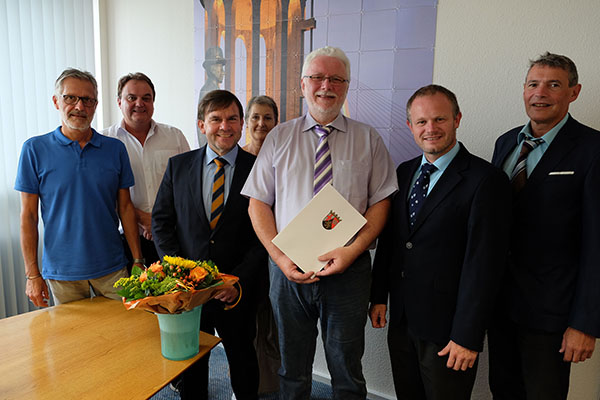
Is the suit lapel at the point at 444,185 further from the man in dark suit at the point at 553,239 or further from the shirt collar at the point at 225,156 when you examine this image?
the shirt collar at the point at 225,156

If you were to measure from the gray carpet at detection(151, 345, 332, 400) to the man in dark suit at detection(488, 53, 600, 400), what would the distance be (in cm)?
141

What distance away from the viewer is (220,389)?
2.68 m

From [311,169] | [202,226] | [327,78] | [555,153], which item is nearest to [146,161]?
[202,226]

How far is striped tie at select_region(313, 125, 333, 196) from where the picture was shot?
1795 mm

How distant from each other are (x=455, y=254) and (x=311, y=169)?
73 cm

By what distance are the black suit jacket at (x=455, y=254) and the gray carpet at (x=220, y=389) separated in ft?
4.31

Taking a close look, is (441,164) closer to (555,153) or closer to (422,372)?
(555,153)

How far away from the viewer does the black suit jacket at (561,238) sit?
146 cm

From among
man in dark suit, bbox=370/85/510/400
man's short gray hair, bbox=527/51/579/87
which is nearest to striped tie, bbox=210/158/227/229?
man in dark suit, bbox=370/85/510/400

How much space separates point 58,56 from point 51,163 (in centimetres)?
175

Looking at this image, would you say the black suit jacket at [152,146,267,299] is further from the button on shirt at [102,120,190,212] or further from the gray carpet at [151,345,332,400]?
the gray carpet at [151,345,332,400]

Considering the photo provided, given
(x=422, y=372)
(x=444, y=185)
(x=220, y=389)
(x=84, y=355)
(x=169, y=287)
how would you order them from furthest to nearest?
(x=220, y=389), (x=422, y=372), (x=444, y=185), (x=84, y=355), (x=169, y=287)

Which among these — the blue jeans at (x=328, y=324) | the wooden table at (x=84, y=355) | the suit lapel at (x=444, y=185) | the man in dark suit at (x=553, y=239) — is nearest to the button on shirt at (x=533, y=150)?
the man in dark suit at (x=553, y=239)

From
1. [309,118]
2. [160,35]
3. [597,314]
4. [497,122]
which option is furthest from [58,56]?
[597,314]
